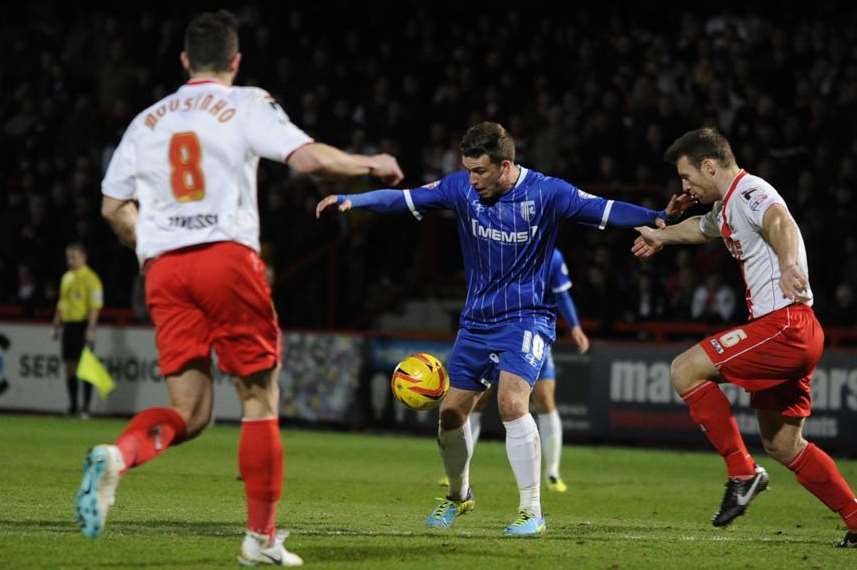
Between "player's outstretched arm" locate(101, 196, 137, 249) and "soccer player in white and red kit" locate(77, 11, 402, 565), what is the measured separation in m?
0.22

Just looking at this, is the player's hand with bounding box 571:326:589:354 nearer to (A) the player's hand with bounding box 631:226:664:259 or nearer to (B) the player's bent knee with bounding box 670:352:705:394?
(A) the player's hand with bounding box 631:226:664:259

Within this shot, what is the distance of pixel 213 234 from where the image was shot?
7004 millimetres

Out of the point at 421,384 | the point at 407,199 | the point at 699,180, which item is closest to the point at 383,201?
the point at 407,199

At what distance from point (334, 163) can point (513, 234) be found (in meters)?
2.92

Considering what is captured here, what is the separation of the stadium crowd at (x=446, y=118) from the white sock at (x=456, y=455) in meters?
10.6

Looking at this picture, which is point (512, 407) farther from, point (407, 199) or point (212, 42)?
point (212, 42)

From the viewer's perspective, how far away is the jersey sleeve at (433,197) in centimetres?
974

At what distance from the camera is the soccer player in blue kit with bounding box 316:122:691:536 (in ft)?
30.8

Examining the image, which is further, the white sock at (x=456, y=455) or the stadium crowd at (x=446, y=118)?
the stadium crowd at (x=446, y=118)

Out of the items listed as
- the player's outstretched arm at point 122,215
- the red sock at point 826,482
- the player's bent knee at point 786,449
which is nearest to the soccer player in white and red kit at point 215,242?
the player's outstretched arm at point 122,215

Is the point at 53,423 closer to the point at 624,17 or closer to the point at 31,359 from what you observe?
the point at 31,359

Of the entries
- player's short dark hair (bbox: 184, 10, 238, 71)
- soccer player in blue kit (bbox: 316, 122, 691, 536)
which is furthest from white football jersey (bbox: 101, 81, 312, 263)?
soccer player in blue kit (bbox: 316, 122, 691, 536)

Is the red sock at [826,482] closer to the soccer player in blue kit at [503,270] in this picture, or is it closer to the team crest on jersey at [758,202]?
the team crest on jersey at [758,202]

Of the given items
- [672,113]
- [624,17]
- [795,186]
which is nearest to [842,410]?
[795,186]
